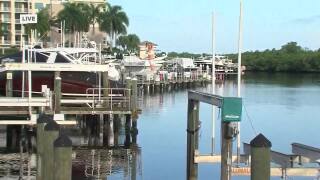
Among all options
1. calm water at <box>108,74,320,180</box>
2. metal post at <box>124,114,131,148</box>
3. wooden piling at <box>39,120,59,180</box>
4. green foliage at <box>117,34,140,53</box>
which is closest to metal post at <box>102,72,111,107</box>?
metal post at <box>124,114,131,148</box>

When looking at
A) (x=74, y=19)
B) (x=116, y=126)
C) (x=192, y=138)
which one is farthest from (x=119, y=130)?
(x=74, y=19)

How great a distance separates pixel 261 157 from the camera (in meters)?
12.3

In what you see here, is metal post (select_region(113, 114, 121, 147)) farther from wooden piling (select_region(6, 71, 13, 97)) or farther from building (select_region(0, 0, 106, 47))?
building (select_region(0, 0, 106, 47))

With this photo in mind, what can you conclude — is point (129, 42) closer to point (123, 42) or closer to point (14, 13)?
point (123, 42)

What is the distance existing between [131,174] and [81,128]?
35.5ft

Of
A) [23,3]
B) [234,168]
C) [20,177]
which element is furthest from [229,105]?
[23,3]

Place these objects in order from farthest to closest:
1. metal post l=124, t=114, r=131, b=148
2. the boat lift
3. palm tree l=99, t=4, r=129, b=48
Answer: palm tree l=99, t=4, r=129, b=48
metal post l=124, t=114, r=131, b=148
the boat lift

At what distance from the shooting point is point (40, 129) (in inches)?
640

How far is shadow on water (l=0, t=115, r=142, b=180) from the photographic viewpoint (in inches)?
886

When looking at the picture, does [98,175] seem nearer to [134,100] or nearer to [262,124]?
[134,100]

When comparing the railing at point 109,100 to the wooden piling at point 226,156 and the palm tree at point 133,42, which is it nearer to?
the wooden piling at point 226,156

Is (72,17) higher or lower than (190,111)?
higher

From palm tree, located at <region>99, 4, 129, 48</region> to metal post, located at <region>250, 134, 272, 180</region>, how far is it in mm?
108280

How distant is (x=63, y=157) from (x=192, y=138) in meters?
9.04
